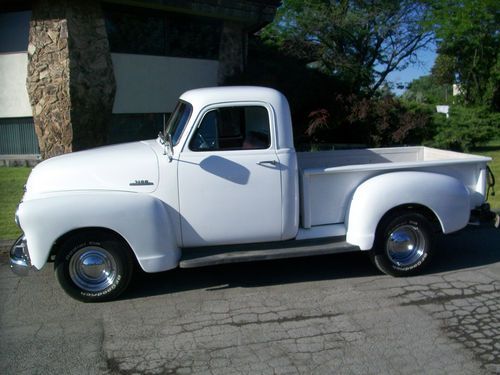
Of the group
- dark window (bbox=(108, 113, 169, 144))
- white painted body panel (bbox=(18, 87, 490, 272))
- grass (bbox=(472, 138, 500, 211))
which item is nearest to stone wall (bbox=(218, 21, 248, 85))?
dark window (bbox=(108, 113, 169, 144))

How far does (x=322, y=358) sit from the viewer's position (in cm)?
411

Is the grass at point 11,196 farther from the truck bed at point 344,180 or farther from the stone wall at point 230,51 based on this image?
the stone wall at point 230,51

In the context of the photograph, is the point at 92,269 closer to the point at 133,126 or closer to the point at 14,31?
the point at 133,126

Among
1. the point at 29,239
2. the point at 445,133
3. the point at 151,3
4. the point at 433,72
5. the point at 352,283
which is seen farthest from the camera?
the point at 433,72

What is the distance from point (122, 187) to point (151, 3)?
866cm

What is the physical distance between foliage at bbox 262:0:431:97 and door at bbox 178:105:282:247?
10.8 m

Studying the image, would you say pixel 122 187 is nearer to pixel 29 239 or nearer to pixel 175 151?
pixel 175 151

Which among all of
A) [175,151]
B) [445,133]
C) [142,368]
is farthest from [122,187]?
[445,133]

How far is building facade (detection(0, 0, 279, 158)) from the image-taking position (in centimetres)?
1193

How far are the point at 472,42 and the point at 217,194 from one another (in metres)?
18.6

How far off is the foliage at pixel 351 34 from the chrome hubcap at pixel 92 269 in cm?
1172

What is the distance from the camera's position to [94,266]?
17.0 feet

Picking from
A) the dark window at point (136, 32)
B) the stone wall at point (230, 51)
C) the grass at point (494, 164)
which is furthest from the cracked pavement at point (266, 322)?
Answer: the stone wall at point (230, 51)

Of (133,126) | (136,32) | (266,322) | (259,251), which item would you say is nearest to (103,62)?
(136,32)
